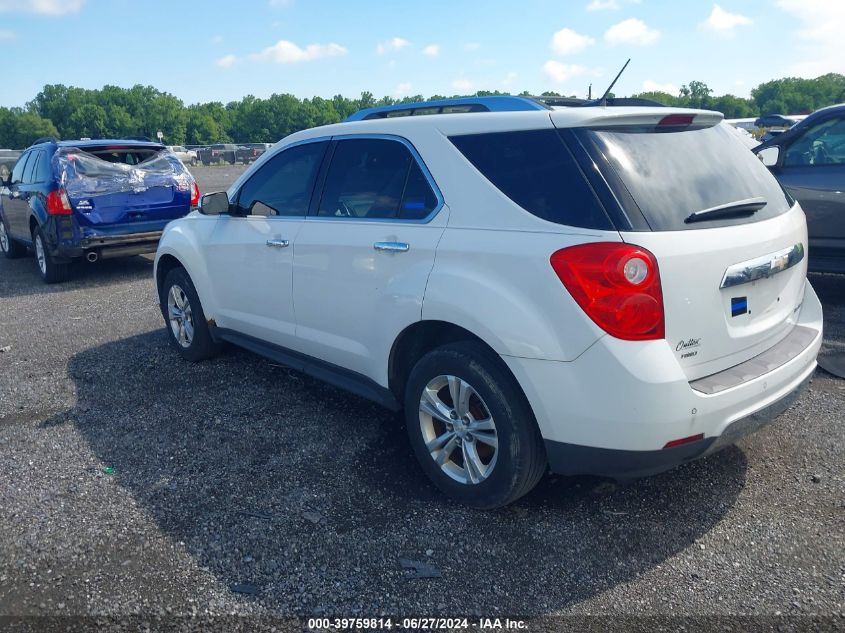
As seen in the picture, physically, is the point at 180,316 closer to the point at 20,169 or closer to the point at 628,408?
the point at 628,408

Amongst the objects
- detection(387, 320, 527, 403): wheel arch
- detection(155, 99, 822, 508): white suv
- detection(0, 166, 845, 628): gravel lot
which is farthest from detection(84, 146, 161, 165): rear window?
detection(387, 320, 527, 403): wheel arch

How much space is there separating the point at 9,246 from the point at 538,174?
1124 cm

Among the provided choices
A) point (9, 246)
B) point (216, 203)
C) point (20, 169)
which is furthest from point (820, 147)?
point (9, 246)

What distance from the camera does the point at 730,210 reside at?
9.76 feet

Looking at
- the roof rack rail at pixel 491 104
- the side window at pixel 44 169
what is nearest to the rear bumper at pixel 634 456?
the roof rack rail at pixel 491 104

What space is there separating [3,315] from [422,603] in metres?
6.99

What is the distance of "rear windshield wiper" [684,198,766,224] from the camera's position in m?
2.85

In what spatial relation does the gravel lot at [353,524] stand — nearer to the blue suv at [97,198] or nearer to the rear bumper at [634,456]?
the rear bumper at [634,456]

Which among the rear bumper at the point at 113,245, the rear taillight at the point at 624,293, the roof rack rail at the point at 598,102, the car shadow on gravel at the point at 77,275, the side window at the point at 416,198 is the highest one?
the roof rack rail at the point at 598,102

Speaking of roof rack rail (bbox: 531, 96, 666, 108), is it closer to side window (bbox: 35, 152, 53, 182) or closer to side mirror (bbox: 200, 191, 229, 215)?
side mirror (bbox: 200, 191, 229, 215)

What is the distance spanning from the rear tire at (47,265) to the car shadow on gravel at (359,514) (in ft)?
17.5

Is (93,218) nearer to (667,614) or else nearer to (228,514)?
(228,514)

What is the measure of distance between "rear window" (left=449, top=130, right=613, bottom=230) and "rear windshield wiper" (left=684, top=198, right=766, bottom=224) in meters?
0.43

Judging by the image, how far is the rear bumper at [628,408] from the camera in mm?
2623
